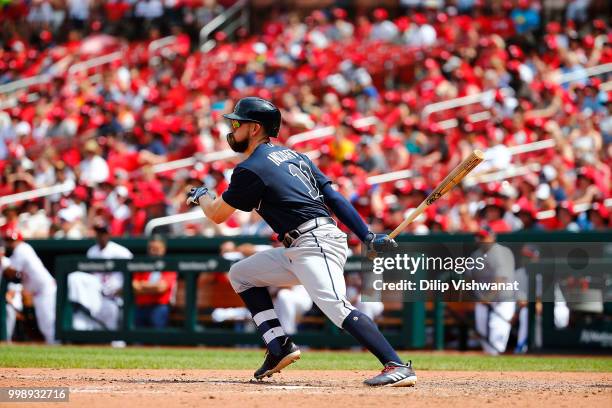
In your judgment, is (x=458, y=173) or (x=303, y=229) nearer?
(x=303, y=229)

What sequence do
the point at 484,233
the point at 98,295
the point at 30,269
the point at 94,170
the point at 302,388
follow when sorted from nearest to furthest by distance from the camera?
1. the point at 302,388
2. the point at 484,233
3. the point at 98,295
4. the point at 30,269
5. the point at 94,170

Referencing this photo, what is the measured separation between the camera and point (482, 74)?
667 inches

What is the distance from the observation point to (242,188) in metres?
6.69

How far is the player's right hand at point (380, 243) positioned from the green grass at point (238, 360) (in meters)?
2.41

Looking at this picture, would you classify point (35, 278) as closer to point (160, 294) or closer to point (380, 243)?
point (160, 294)

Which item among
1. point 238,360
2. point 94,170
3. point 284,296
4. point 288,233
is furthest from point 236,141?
point 94,170

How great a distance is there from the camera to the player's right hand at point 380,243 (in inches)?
265

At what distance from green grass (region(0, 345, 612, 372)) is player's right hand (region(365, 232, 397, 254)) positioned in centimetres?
241

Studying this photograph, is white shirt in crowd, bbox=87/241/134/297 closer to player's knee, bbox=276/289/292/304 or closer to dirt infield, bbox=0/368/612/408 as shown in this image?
player's knee, bbox=276/289/292/304

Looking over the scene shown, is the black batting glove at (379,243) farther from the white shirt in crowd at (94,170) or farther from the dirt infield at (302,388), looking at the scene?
the white shirt in crowd at (94,170)

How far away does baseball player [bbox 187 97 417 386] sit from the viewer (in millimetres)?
6660

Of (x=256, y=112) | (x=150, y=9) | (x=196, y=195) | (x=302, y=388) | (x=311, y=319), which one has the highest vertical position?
(x=150, y=9)

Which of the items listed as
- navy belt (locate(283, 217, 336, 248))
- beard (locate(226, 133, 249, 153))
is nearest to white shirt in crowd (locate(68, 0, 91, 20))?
beard (locate(226, 133, 249, 153))

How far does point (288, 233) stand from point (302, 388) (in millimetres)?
970
